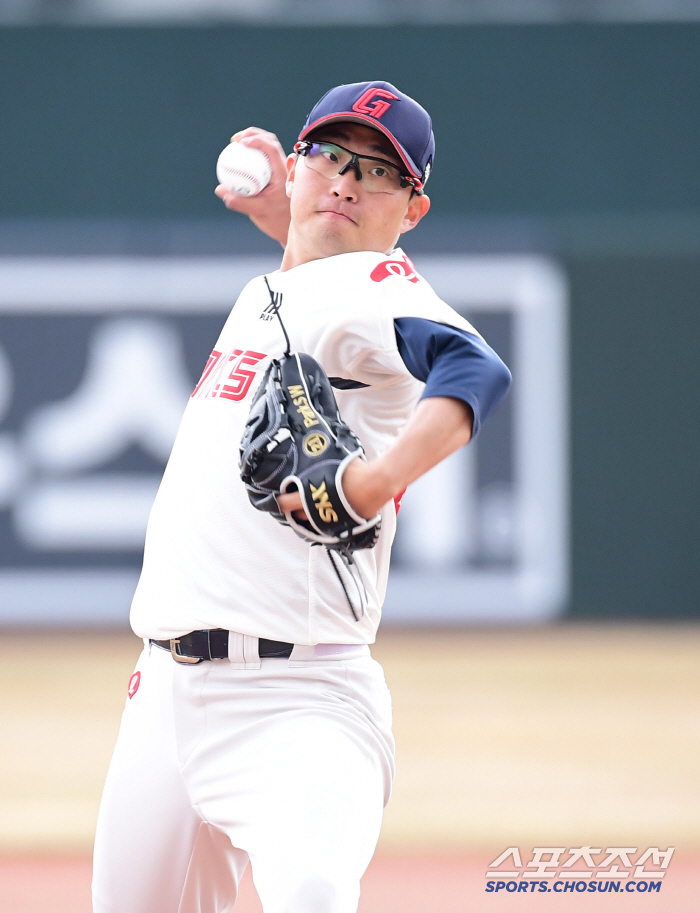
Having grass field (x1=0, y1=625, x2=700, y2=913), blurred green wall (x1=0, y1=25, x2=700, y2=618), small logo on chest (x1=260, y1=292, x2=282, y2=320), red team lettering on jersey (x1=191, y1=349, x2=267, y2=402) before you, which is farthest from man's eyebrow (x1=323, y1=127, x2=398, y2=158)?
blurred green wall (x1=0, y1=25, x2=700, y2=618)

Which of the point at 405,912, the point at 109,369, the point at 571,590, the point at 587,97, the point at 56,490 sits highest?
the point at 587,97

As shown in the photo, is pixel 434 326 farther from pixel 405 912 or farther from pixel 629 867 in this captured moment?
pixel 629 867

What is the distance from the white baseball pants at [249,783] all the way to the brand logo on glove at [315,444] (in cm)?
42

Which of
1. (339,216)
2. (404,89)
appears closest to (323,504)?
(339,216)

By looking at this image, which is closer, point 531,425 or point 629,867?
point 629,867

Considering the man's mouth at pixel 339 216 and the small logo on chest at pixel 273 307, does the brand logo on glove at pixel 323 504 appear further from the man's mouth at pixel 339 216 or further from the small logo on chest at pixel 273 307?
the man's mouth at pixel 339 216

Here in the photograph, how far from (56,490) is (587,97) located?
5.15 meters

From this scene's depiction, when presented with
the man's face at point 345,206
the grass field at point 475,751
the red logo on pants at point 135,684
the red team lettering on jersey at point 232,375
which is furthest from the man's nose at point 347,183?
the grass field at point 475,751

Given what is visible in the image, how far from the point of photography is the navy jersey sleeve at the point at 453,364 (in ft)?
6.11

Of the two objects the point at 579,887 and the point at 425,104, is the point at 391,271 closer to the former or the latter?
the point at 579,887

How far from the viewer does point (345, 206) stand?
228 cm

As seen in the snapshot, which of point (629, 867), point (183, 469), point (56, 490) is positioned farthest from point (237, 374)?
point (56, 490)

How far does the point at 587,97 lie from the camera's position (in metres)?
9.79

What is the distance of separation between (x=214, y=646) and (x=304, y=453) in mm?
442
